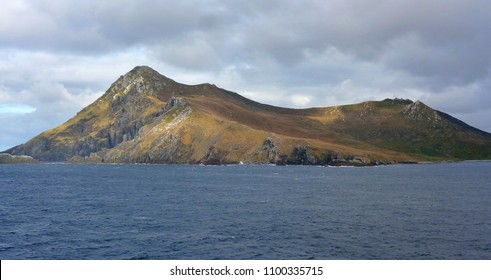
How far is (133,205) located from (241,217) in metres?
31.8

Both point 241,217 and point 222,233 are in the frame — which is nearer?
point 222,233

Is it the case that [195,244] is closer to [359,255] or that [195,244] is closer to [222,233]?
[222,233]

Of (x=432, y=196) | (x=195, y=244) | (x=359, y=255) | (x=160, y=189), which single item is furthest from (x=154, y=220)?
(x=432, y=196)

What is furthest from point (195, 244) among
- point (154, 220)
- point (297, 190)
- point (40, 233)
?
point (297, 190)

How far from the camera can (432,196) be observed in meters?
124

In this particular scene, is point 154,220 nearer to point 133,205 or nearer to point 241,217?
point 241,217

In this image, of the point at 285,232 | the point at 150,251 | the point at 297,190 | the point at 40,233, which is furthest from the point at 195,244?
the point at 297,190

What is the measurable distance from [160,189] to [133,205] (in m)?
40.7
